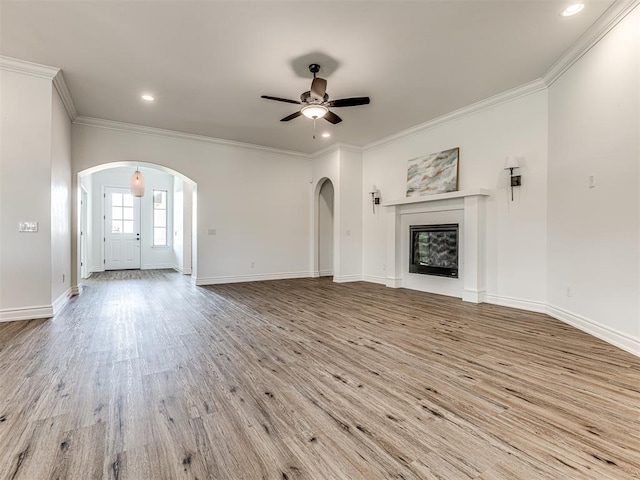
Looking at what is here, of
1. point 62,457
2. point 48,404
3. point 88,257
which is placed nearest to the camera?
point 62,457

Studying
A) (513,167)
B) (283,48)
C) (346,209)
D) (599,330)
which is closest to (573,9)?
(513,167)

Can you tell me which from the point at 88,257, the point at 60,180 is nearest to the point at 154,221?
the point at 88,257

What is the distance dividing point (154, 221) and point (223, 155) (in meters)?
4.76

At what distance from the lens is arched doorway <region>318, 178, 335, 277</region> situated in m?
7.76

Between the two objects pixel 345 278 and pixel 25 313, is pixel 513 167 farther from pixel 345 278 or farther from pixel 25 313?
pixel 25 313

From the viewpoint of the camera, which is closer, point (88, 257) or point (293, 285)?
point (293, 285)

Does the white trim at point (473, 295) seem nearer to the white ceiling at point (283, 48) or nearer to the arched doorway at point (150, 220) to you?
the white ceiling at point (283, 48)

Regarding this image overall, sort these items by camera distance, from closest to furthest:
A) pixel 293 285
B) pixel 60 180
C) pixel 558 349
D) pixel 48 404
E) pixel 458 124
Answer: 1. pixel 48 404
2. pixel 558 349
3. pixel 60 180
4. pixel 458 124
5. pixel 293 285

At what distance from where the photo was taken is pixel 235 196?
21.9 feet

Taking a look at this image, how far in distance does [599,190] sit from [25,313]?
21.1 feet

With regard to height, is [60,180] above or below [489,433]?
above

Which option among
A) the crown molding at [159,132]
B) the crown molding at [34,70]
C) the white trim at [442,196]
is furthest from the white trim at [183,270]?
the white trim at [442,196]

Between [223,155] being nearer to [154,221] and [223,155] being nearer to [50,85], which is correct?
[50,85]

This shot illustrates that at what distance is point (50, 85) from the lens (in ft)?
12.5
